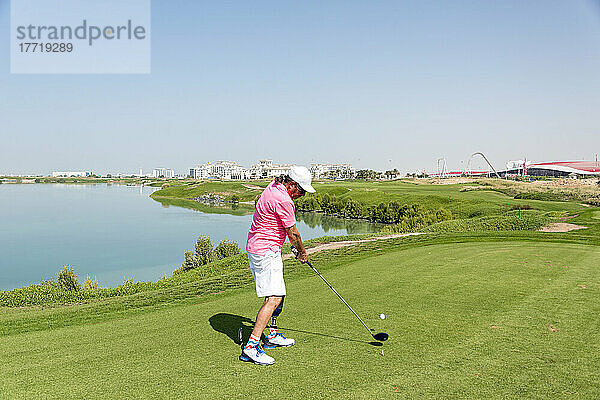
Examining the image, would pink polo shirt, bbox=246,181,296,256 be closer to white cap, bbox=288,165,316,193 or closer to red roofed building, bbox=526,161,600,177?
white cap, bbox=288,165,316,193

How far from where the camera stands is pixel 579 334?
5422 millimetres

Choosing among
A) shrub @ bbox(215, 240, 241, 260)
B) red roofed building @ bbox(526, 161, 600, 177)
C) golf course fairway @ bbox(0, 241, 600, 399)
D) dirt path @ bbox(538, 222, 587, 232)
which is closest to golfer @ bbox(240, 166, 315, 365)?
golf course fairway @ bbox(0, 241, 600, 399)

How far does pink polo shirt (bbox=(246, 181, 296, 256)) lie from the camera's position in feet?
16.4

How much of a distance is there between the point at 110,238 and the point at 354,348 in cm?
4913

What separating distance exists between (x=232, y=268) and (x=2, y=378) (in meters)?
12.4

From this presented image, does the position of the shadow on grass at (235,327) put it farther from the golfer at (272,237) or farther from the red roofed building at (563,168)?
the red roofed building at (563,168)

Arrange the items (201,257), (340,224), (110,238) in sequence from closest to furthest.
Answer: (201,257), (110,238), (340,224)

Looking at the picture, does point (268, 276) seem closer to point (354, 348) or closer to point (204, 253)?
point (354, 348)

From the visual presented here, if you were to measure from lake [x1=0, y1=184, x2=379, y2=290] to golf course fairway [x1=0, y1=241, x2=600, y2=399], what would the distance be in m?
24.2

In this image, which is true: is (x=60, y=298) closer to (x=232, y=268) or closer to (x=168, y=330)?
(x=232, y=268)

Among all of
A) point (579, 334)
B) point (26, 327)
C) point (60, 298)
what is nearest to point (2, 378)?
point (26, 327)

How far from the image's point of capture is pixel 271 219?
5.07 metres

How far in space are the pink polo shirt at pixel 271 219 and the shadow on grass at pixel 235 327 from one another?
1377mm

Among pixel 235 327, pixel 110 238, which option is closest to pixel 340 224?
pixel 110 238
